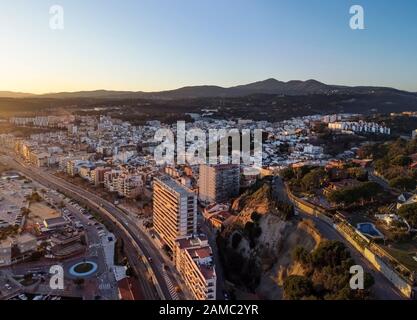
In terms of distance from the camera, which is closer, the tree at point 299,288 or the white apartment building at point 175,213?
the tree at point 299,288

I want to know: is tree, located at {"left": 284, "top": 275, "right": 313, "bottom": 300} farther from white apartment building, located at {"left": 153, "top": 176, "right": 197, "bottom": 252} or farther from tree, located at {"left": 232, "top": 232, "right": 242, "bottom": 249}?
white apartment building, located at {"left": 153, "top": 176, "right": 197, "bottom": 252}

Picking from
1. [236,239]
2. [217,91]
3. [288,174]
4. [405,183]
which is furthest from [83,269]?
[217,91]

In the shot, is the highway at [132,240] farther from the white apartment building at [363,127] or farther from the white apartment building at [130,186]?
the white apartment building at [363,127]

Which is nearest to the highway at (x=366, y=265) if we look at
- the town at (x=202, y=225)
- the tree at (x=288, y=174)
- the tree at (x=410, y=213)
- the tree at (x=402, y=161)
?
the town at (x=202, y=225)

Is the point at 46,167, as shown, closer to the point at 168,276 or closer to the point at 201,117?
the point at 168,276

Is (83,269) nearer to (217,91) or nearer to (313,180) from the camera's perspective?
(313,180)

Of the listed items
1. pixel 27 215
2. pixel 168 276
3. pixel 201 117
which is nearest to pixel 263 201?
pixel 168 276

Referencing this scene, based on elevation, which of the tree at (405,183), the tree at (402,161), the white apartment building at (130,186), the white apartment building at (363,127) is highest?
the white apartment building at (363,127)
